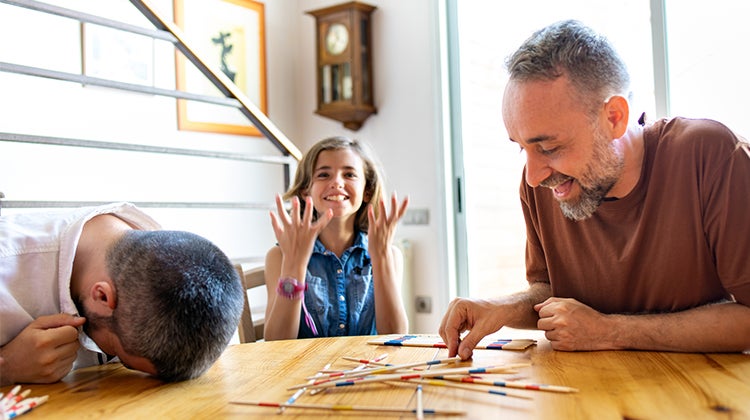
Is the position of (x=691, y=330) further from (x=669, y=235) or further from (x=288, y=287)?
(x=288, y=287)

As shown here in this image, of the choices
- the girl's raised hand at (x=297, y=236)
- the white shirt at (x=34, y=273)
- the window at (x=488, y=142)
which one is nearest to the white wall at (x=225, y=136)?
the window at (x=488, y=142)

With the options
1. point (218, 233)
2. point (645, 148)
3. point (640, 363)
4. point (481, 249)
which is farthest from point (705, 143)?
point (218, 233)

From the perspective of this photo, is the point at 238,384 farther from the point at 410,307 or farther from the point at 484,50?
the point at 484,50

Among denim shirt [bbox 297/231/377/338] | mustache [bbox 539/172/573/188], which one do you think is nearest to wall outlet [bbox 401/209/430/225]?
denim shirt [bbox 297/231/377/338]

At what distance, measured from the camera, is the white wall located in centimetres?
317

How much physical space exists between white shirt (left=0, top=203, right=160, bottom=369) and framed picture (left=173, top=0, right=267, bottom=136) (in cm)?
268

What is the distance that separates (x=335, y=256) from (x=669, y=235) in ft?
3.63

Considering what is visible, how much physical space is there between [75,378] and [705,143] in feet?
4.15

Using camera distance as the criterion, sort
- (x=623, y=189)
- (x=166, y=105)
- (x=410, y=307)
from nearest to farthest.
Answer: (x=623, y=189)
(x=166, y=105)
(x=410, y=307)

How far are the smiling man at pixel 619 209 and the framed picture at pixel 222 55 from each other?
2.76 m

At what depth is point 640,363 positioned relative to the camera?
116cm

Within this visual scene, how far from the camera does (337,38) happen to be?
4391 millimetres

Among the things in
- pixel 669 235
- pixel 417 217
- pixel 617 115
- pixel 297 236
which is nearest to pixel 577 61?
pixel 617 115

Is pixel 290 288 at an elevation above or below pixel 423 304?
above
